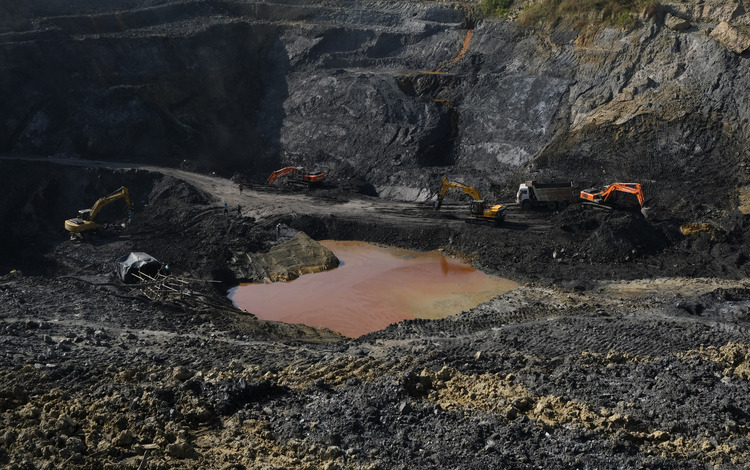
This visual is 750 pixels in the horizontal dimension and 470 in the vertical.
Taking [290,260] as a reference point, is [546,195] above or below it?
above

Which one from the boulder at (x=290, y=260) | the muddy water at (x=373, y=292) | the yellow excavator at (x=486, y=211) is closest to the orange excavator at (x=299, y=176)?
the boulder at (x=290, y=260)

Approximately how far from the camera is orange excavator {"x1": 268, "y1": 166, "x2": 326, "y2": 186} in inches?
1297

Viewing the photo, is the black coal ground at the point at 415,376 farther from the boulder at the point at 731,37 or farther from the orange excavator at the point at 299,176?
the orange excavator at the point at 299,176

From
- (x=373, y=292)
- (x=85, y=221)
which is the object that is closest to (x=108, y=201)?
(x=85, y=221)

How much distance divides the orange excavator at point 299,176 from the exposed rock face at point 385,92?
186 cm

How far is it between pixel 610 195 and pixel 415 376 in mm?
17546

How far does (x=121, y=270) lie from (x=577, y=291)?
51.9 ft

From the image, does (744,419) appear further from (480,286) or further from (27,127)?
(27,127)

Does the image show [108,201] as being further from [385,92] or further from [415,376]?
[415,376]

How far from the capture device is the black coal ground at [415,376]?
438 inches

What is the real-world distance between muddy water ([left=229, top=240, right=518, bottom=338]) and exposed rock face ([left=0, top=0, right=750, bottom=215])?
232 inches

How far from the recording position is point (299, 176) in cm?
3309

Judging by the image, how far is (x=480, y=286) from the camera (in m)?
24.6

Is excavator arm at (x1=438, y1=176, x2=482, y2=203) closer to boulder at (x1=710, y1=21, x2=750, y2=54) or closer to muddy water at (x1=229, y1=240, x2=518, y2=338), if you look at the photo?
muddy water at (x1=229, y1=240, x2=518, y2=338)
